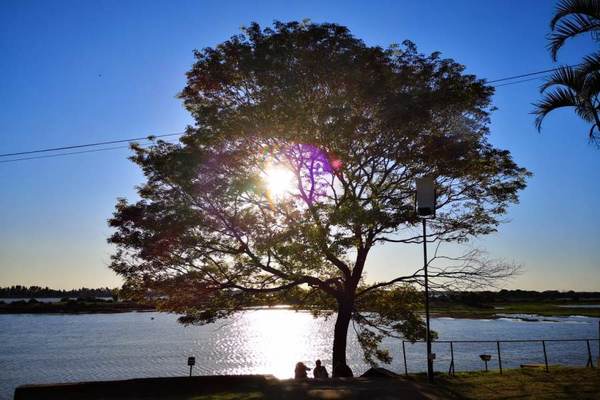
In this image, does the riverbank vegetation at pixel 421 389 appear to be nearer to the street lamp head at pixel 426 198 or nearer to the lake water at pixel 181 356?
the street lamp head at pixel 426 198

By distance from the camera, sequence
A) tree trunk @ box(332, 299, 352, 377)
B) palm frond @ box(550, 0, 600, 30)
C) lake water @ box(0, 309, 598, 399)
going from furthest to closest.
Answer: lake water @ box(0, 309, 598, 399) < tree trunk @ box(332, 299, 352, 377) < palm frond @ box(550, 0, 600, 30)

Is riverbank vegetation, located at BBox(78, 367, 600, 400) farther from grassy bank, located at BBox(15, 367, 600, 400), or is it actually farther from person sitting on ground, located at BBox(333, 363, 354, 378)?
person sitting on ground, located at BBox(333, 363, 354, 378)

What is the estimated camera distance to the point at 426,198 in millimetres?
15031

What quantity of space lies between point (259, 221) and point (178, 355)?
145ft

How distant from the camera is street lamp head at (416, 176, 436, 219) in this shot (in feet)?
48.9

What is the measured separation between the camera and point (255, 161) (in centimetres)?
1973

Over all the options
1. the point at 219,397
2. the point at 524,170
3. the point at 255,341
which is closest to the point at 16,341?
the point at 255,341

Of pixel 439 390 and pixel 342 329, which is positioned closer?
pixel 439 390

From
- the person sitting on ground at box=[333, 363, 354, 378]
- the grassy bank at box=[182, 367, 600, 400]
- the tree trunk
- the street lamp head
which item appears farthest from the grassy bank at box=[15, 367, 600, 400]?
the street lamp head

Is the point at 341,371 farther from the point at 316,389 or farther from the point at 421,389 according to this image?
the point at 421,389

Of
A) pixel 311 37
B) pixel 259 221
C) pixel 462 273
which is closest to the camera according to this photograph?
pixel 311 37

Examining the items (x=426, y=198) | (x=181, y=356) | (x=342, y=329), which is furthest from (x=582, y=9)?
(x=181, y=356)

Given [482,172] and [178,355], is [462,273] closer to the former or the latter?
[482,172]

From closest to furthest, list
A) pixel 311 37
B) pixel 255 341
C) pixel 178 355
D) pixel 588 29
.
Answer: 1. pixel 588 29
2. pixel 311 37
3. pixel 178 355
4. pixel 255 341
